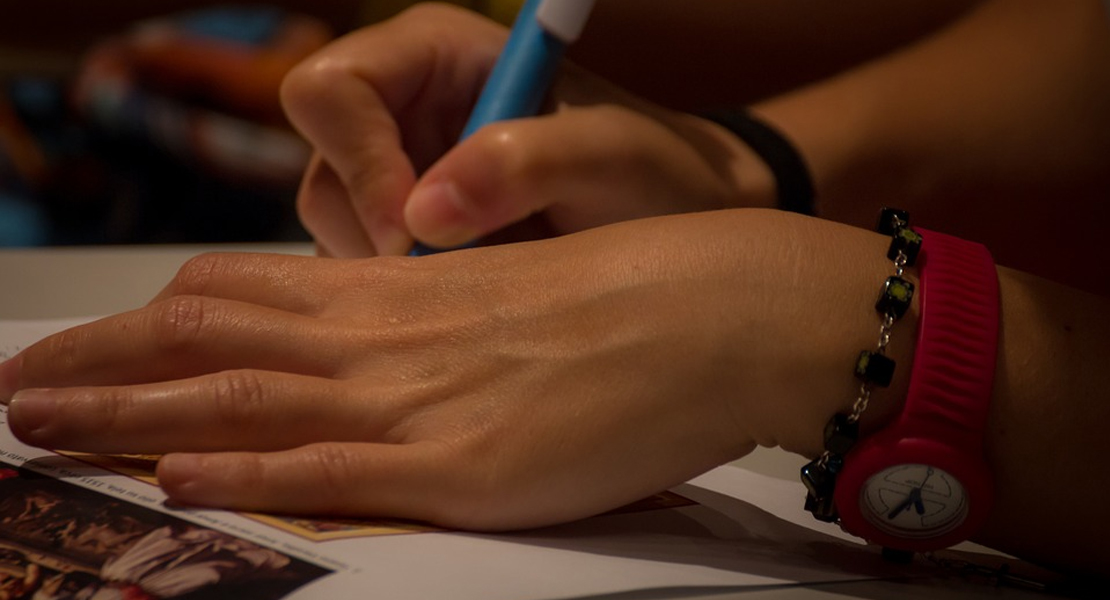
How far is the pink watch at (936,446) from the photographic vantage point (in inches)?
17.3

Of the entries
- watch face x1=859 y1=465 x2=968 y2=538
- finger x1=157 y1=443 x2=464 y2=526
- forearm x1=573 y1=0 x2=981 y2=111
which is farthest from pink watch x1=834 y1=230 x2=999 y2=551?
forearm x1=573 y1=0 x2=981 y2=111

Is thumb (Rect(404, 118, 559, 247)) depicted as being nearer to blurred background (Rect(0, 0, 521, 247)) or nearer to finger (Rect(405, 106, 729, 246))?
finger (Rect(405, 106, 729, 246))

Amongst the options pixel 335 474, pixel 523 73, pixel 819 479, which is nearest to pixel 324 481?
pixel 335 474

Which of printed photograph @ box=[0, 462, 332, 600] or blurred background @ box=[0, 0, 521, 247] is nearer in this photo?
printed photograph @ box=[0, 462, 332, 600]

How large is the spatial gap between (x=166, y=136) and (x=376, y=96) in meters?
0.75

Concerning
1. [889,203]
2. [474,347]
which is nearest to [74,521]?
[474,347]

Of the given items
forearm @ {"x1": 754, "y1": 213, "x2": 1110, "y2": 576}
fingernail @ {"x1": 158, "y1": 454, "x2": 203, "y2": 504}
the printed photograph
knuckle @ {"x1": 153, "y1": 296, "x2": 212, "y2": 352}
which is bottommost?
the printed photograph

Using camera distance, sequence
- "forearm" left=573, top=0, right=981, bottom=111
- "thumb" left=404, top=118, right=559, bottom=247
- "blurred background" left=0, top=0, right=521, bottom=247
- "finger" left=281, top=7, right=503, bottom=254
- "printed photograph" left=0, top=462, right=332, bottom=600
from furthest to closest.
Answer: "blurred background" left=0, top=0, right=521, bottom=247
"forearm" left=573, top=0, right=981, bottom=111
"finger" left=281, top=7, right=503, bottom=254
"thumb" left=404, top=118, right=559, bottom=247
"printed photograph" left=0, top=462, right=332, bottom=600

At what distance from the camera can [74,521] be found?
1.29 ft

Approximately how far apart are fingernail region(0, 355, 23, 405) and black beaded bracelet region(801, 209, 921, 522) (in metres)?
0.37

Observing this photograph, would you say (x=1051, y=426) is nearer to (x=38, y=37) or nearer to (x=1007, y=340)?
(x=1007, y=340)

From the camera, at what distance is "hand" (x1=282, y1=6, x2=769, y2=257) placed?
67 cm

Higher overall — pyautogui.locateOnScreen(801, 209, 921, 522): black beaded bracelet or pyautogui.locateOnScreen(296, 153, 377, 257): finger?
pyautogui.locateOnScreen(296, 153, 377, 257): finger

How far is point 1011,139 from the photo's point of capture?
92 centimetres
